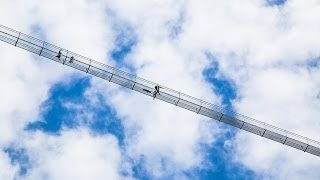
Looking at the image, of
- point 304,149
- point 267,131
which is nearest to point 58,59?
point 267,131

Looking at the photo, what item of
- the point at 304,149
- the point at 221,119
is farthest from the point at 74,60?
the point at 304,149

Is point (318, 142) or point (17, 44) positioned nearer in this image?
point (17, 44)

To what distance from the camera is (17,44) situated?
222 feet

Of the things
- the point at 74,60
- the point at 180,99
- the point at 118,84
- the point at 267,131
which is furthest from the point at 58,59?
the point at 267,131

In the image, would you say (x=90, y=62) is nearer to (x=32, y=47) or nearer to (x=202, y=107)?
(x=32, y=47)

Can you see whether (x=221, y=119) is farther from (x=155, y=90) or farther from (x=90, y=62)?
(x=90, y=62)

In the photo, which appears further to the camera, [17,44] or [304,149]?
[304,149]

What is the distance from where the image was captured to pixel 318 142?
2867 inches

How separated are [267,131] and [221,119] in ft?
17.8

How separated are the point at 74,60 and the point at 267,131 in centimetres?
2323

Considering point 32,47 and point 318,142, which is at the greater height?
point 318,142

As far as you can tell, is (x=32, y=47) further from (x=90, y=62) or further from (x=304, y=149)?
(x=304, y=149)

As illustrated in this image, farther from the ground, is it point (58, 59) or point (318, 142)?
point (318, 142)

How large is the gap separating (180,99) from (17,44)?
61.4 ft
